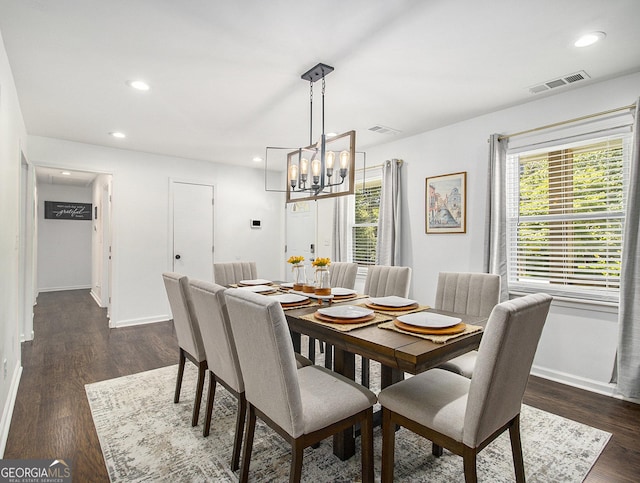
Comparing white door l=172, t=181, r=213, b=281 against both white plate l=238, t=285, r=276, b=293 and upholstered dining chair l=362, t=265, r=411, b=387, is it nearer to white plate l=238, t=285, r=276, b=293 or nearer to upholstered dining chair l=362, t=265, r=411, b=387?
white plate l=238, t=285, r=276, b=293

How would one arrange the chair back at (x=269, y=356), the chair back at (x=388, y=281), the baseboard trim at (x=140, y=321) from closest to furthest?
the chair back at (x=269, y=356) < the chair back at (x=388, y=281) < the baseboard trim at (x=140, y=321)

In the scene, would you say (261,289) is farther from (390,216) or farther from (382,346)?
(390,216)

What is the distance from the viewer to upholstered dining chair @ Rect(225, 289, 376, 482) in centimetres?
142

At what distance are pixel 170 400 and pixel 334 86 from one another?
2785 millimetres

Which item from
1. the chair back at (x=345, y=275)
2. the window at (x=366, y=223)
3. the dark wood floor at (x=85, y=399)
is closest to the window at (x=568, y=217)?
the dark wood floor at (x=85, y=399)

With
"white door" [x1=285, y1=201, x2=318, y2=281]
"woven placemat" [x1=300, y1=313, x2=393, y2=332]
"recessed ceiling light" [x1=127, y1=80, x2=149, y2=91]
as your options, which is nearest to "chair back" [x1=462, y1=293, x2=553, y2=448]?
"woven placemat" [x1=300, y1=313, x2=393, y2=332]

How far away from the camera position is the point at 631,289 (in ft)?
8.49

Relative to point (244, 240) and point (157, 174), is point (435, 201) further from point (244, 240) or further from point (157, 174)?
point (157, 174)

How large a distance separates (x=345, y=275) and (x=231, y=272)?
1.23 meters

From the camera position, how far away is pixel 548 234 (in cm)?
318

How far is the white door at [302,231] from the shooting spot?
18.9 ft

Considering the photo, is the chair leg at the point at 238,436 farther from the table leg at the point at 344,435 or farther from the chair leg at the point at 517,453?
the chair leg at the point at 517,453

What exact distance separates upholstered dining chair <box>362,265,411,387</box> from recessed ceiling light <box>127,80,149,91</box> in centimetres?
250

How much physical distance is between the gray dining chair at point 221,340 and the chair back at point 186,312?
206 mm
